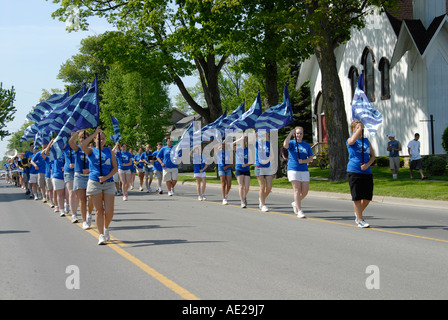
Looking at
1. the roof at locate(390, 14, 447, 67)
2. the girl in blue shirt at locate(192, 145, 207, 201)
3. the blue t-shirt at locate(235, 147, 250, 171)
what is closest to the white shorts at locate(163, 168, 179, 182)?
the girl in blue shirt at locate(192, 145, 207, 201)

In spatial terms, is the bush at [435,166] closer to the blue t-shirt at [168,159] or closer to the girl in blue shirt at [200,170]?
the girl in blue shirt at [200,170]

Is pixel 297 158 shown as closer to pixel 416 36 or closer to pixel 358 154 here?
pixel 358 154

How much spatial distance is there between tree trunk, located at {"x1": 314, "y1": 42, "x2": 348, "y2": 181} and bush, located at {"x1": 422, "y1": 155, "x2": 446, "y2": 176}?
11.1ft

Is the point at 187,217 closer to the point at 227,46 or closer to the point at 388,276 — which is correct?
the point at 388,276

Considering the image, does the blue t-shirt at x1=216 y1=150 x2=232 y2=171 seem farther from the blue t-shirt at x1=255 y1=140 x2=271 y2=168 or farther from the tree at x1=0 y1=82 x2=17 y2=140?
the tree at x1=0 y1=82 x2=17 y2=140

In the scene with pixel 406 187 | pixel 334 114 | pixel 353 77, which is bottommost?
pixel 406 187

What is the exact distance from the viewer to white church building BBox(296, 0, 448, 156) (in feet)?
92.2

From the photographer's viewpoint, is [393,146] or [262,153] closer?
[262,153]

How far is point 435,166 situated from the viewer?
22531 millimetres

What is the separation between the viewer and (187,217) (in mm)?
→ 13359

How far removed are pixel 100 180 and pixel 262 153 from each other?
5487 millimetres

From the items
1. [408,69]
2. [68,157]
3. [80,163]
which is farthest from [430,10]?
[80,163]

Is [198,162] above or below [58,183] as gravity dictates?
above
